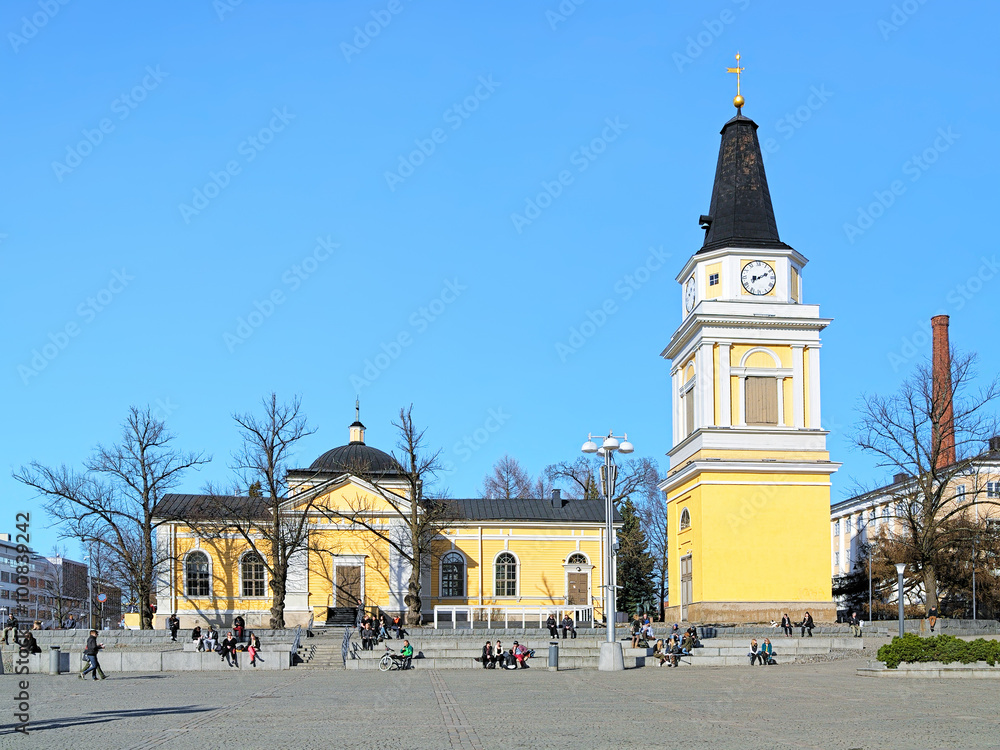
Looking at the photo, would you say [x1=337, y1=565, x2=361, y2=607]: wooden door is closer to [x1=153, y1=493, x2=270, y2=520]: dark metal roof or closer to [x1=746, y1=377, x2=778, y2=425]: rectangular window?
[x1=153, y1=493, x2=270, y2=520]: dark metal roof

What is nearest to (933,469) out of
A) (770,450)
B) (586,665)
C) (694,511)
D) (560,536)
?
(770,450)

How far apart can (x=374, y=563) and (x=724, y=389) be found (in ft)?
71.6

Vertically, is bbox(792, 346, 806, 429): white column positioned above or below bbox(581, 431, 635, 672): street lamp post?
above

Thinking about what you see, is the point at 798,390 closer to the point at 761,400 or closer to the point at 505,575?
the point at 761,400

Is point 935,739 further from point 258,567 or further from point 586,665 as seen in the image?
point 258,567

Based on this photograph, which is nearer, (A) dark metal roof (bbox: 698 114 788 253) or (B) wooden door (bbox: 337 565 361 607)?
(A) dark metal roof (bbox: 698 114 788 253)

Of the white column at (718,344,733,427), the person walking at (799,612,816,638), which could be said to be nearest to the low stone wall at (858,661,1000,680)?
the person walking at (799,612,816,638)

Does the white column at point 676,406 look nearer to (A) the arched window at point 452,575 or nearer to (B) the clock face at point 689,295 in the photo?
(B) the clock face at point 689,295

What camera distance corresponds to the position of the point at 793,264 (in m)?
49.0

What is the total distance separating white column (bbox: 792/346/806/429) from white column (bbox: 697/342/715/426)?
11.3 ft

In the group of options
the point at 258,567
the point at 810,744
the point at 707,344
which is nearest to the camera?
the point at 810,744

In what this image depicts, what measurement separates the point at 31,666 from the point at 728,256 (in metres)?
31.1

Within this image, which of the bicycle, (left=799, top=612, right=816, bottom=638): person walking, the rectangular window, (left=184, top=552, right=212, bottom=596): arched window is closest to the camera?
the bicycle

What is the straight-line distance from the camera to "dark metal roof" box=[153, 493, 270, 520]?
57.5 meters
